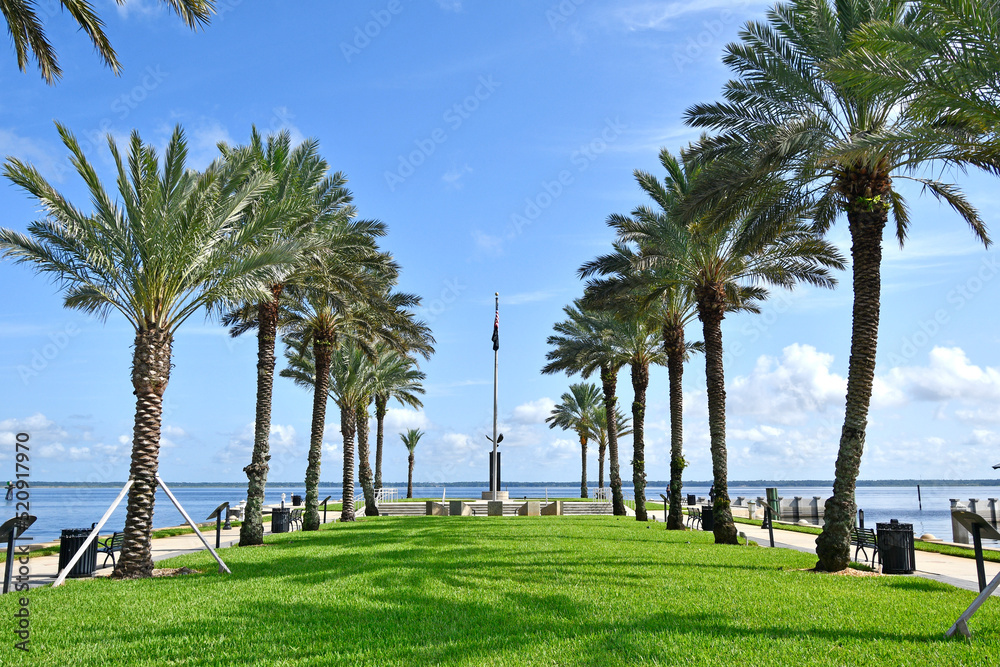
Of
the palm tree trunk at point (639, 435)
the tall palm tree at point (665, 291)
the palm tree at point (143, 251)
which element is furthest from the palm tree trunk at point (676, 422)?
the palm tree at point (143, 251)

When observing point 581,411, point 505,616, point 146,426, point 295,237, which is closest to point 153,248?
point 146,426

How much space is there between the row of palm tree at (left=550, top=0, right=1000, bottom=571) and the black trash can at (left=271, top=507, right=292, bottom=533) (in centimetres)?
1460

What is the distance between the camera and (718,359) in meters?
20.0

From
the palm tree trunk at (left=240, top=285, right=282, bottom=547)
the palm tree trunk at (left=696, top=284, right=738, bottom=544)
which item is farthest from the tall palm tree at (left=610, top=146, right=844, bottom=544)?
the palm tree trunk at (left=240, top=285, right=282, bottom=547)

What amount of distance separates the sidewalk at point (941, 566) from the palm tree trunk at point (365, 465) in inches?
789

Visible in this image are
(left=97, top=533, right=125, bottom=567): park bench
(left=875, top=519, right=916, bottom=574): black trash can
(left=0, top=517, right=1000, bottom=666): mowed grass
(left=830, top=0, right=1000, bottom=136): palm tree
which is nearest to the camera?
(left=0, top=517, right=1000, bottom=666): mowed grass

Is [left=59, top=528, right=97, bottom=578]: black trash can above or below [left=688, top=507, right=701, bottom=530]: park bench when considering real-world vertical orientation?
above

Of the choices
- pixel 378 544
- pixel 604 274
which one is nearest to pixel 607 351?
pixel 604 274

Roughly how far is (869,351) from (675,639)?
8.60 meters

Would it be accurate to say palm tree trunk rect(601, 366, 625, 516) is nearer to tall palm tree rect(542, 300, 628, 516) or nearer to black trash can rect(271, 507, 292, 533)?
tall palm tree rect(542, 300, 628, 516)

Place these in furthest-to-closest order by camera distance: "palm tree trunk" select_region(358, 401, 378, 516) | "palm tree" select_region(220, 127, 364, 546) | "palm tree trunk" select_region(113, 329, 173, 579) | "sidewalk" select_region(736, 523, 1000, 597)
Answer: "palm tree trunk" select_region(358, 401, 378, 516)
"palm tree" select_region(220, 127, 364, 546)
"palm tree trunk" select_region(113, 329, 173, 579)
"sidewalk" select_region(736, 523, 1000, 597)

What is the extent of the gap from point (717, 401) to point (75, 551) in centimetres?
1575

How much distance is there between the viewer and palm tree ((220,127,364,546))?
61.7ft

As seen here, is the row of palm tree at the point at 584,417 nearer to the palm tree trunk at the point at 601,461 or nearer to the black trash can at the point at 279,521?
the palm tree trunk at the point at 601,461
